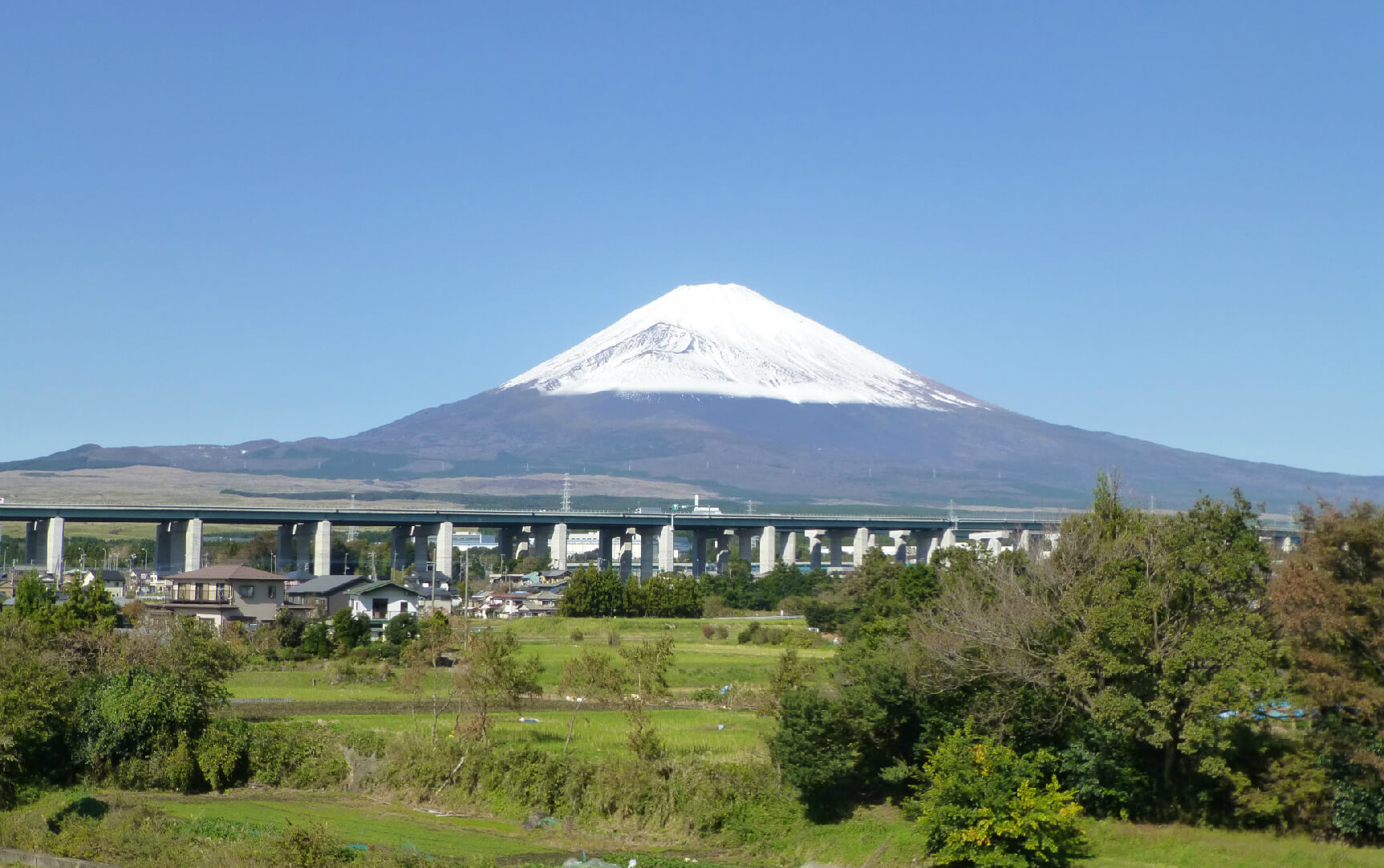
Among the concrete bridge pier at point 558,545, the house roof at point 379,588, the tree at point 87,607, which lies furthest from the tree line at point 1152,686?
the concrete bridge pier at point 558,545

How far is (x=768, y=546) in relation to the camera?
405 feet

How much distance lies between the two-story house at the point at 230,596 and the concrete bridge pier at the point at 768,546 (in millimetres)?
63155

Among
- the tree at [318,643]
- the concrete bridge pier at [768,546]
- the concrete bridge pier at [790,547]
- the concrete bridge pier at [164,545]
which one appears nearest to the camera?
the tree at [318,643]

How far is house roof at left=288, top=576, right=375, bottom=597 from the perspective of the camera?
227 feet

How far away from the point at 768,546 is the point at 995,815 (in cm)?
10162

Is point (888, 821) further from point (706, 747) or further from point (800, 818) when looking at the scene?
point (706, 747)

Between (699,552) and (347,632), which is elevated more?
(347,632)

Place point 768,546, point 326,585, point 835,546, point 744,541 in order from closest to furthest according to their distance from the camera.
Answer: point 326,585
point 768,546
point 744,541
point 835,546

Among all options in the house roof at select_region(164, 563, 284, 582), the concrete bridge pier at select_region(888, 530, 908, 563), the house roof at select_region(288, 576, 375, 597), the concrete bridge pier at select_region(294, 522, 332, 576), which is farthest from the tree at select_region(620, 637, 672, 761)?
the concrete bridge pier at select_region(888, 530, 908, 563)

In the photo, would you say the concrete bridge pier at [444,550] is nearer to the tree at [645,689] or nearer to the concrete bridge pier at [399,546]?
the concrete bridge pier at [399,546]

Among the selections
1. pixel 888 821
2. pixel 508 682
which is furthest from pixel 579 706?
pixel 888 821

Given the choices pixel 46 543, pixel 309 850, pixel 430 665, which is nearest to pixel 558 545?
pixel 46 543

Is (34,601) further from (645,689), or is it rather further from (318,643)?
(645,689)

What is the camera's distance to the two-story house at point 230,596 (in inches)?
2361
